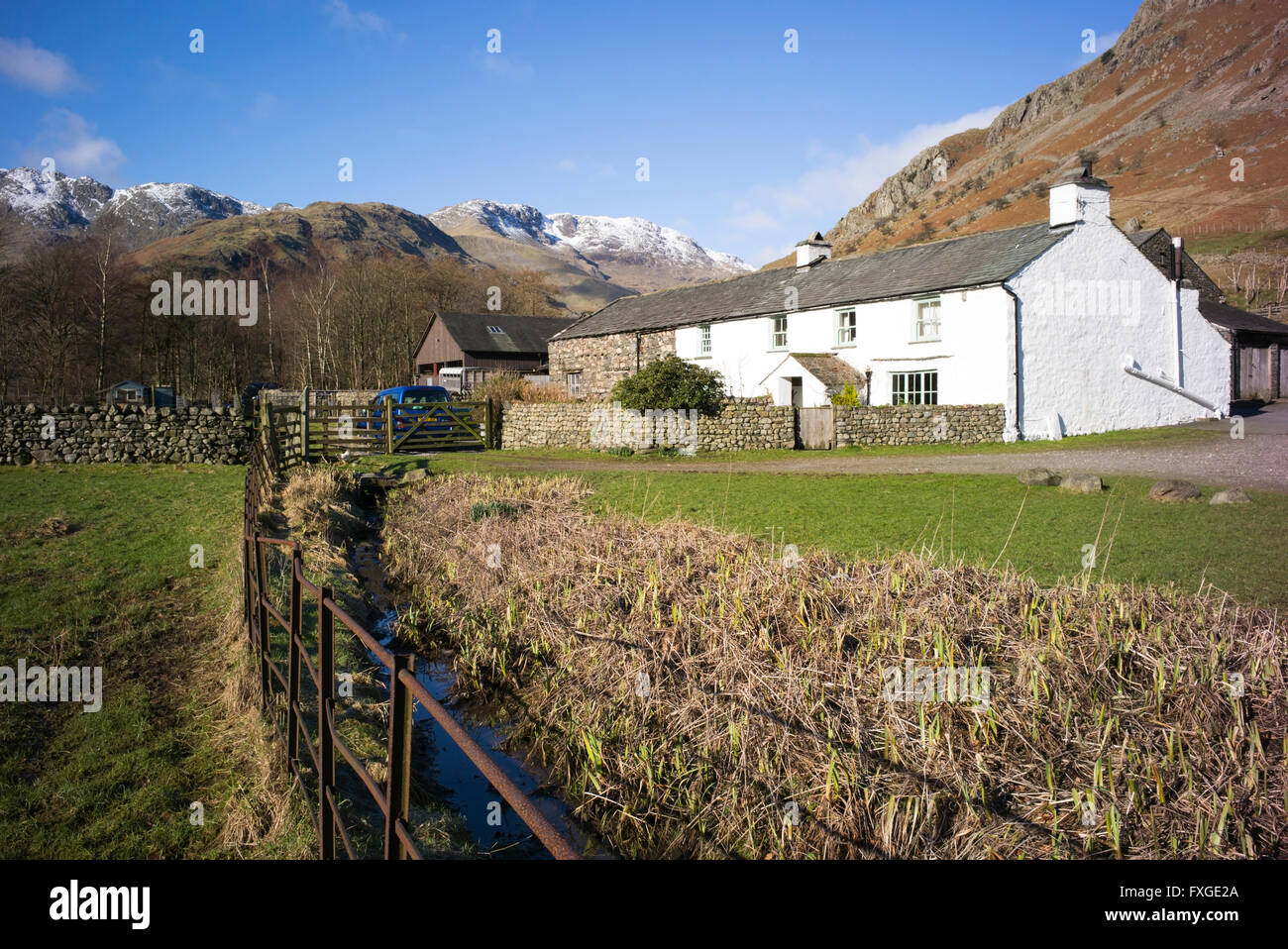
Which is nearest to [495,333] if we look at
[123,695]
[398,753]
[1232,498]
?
[1232,498]

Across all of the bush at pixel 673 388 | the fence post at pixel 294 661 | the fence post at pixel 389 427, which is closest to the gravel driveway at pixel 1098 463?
the bush at pixel 673 388

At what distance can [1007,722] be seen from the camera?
5047 mm

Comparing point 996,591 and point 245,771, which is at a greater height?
point 996,591

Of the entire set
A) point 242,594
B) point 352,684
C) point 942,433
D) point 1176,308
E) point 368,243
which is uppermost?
point 368,243

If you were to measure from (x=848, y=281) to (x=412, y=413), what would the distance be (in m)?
18.2

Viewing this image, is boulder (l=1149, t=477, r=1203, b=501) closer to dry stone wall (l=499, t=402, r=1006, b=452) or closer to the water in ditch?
the water in ditch

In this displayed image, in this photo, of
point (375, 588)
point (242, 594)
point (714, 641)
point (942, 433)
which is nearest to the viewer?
point (714, 641)

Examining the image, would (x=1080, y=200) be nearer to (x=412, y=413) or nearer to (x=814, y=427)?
(x=814, y=427)

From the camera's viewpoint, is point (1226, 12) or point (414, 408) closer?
point (414, 408)

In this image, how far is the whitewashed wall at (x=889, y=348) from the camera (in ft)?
82.1

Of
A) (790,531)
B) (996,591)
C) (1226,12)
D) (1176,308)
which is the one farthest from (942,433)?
(1226,12)
